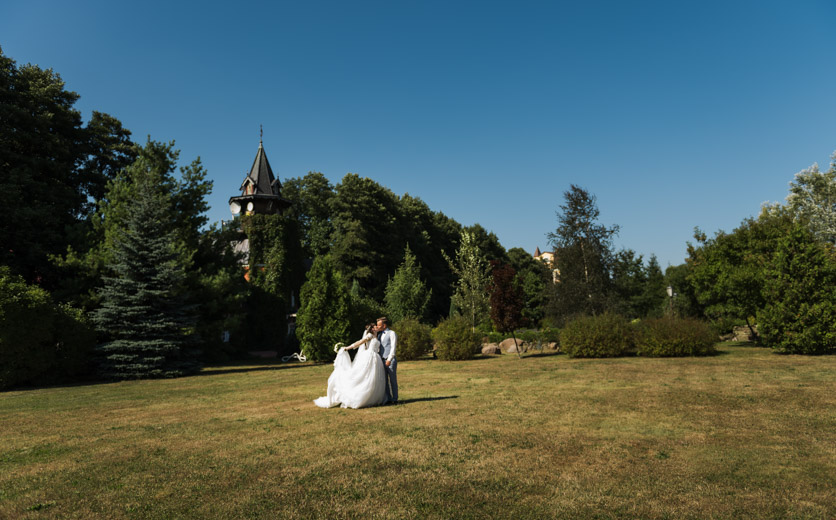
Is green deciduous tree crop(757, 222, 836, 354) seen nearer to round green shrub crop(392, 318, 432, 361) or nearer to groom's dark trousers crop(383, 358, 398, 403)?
round green shrub crop(392, 318, 432, 361)

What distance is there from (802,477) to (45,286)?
2763 cm

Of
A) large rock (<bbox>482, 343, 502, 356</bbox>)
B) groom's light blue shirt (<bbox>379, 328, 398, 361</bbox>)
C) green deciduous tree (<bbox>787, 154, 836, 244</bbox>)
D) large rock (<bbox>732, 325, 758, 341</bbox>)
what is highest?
green deciduous tree (<bbox>787, 154, 836, 244</bbox>)

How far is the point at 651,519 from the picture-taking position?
421 cm

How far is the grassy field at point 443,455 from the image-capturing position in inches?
181

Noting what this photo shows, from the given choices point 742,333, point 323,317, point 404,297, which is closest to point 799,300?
point 742,333

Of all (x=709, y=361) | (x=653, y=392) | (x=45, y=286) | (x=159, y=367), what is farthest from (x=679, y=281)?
(x=45, y=286)

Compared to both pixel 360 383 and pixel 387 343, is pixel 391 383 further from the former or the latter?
pixel 387 343

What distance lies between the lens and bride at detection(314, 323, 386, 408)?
1049cm

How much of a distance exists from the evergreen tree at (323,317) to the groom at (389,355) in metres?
14.2

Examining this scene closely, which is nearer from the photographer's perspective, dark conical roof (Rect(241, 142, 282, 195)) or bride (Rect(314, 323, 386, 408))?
bride (Rect(314, 323, 386, 408))

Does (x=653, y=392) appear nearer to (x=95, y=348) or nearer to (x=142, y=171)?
(x=95, y=348)

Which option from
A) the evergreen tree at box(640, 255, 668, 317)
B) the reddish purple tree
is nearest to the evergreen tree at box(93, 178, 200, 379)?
the reddish purple tree

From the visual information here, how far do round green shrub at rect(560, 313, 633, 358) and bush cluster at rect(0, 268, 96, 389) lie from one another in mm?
20321

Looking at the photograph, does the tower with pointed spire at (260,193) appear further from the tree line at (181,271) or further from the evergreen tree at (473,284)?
the evergreen tree at (473,284)
